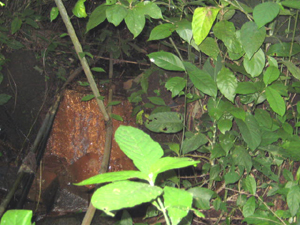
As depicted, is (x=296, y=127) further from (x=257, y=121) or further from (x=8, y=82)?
(x=8, y=82)

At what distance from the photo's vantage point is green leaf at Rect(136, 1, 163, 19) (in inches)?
43.6

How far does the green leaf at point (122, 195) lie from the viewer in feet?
1.09

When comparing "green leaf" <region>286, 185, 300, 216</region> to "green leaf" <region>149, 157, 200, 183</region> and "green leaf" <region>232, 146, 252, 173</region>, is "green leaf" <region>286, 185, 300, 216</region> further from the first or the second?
"green leaf" <region>149, 157, 200, 183</region>

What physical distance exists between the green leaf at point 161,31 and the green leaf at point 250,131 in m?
0.52

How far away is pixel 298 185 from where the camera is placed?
145 cm

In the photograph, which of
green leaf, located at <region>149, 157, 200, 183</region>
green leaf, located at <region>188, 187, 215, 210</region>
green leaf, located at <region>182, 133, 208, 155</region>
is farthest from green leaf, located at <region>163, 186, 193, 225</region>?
green leaf, located at <region>182, 133, 208, 155</region>

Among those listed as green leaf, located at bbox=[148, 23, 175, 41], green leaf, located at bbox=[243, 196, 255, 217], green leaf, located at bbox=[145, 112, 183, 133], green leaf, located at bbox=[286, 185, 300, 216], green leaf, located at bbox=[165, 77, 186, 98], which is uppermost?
green leaf, located at bbox=[148, 23, 175, 41]

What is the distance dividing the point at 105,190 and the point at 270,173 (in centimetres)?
141

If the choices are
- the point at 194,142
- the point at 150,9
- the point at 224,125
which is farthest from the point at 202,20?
the point at 194,142

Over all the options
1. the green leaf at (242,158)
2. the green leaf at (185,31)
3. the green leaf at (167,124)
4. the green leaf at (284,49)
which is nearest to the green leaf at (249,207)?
the green leaf at (242,158)

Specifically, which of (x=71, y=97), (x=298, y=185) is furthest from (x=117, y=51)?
(x=298, y=185)

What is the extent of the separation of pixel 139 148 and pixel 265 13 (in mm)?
802

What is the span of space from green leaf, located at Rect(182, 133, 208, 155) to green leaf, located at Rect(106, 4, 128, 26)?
79 centimetres

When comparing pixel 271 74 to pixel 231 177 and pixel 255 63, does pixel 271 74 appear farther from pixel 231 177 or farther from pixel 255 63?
pixel 231 177
